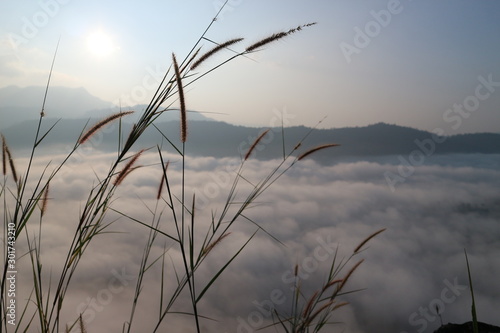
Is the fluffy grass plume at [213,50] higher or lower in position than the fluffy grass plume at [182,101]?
higher

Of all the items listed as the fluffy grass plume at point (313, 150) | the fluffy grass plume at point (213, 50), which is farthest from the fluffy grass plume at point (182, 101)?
the fluffy grass plume at point (313, 150)

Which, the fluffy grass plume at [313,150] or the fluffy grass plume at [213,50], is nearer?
the fluffy grass plume at [213,50]

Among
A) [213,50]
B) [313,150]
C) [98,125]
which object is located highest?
[213,50]

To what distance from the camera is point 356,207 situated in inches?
6516

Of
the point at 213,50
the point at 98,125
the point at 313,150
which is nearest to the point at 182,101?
the point at 213,50

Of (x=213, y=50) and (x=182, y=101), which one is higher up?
(x=213, y=50)

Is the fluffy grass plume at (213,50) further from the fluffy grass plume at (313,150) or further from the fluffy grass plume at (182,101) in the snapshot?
the fluffy grass plume at (313,150)

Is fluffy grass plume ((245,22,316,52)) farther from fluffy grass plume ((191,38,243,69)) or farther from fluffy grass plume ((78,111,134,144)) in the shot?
fluffy grass plume ((78,111,134,144))

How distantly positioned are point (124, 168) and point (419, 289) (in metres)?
149

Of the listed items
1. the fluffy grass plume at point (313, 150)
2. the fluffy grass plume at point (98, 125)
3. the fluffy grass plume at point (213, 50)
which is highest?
the fluffy grass plume at point (213, 50)

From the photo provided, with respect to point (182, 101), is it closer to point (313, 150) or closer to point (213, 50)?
point (213, 50)

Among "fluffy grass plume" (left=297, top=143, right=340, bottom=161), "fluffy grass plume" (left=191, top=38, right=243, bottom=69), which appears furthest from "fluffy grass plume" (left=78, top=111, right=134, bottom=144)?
"fluffy grass plume" (left=297, top=143, right=340, bottom=161)

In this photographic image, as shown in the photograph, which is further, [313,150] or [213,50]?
[313,150]

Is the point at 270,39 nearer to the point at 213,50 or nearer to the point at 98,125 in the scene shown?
the point at 213,50
